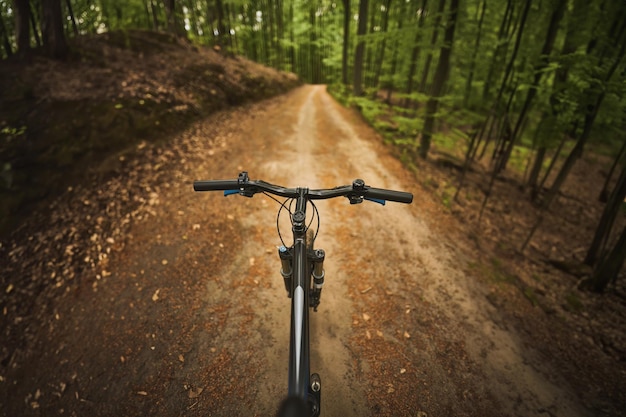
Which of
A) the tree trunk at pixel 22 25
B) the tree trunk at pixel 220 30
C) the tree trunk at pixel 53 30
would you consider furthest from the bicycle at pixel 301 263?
the tree trunk at pixel 220 30

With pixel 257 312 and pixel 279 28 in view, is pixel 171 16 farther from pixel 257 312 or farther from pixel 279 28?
pixel 257 312

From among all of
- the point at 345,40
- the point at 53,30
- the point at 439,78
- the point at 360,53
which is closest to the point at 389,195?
the point at 439,78

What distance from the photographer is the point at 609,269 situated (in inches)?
218

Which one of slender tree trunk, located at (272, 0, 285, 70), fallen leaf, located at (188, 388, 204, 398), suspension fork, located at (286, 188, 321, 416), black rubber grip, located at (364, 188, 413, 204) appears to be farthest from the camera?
slender tree trunk, located at (272, 0, 285, 70)

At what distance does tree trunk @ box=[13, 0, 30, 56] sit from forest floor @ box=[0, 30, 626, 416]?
4.66 meters

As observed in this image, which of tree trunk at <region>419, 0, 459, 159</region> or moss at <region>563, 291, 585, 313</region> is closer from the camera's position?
moss at <region>563, 291, 585, 313</region>

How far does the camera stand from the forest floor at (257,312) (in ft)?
11.4

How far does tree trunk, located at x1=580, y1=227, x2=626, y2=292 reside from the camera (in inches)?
210

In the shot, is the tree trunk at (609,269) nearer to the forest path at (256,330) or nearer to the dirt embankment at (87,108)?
the forest path at (256,330)

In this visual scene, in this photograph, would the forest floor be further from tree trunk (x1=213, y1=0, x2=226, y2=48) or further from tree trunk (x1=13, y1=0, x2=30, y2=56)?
tree trunk (x1=213, y1=0, x2=226, y2=48)

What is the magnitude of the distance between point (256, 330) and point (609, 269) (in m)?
7.22

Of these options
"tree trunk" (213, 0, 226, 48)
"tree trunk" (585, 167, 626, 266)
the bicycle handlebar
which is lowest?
"tree trunk" (585, 167, 626, 266)

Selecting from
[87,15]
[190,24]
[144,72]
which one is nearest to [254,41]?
[190,24]

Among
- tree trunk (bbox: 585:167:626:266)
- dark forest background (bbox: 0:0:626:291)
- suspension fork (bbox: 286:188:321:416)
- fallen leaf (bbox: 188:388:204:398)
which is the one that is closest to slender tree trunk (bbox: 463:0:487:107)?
dark forest background (bbox: 0:0:626:291)
